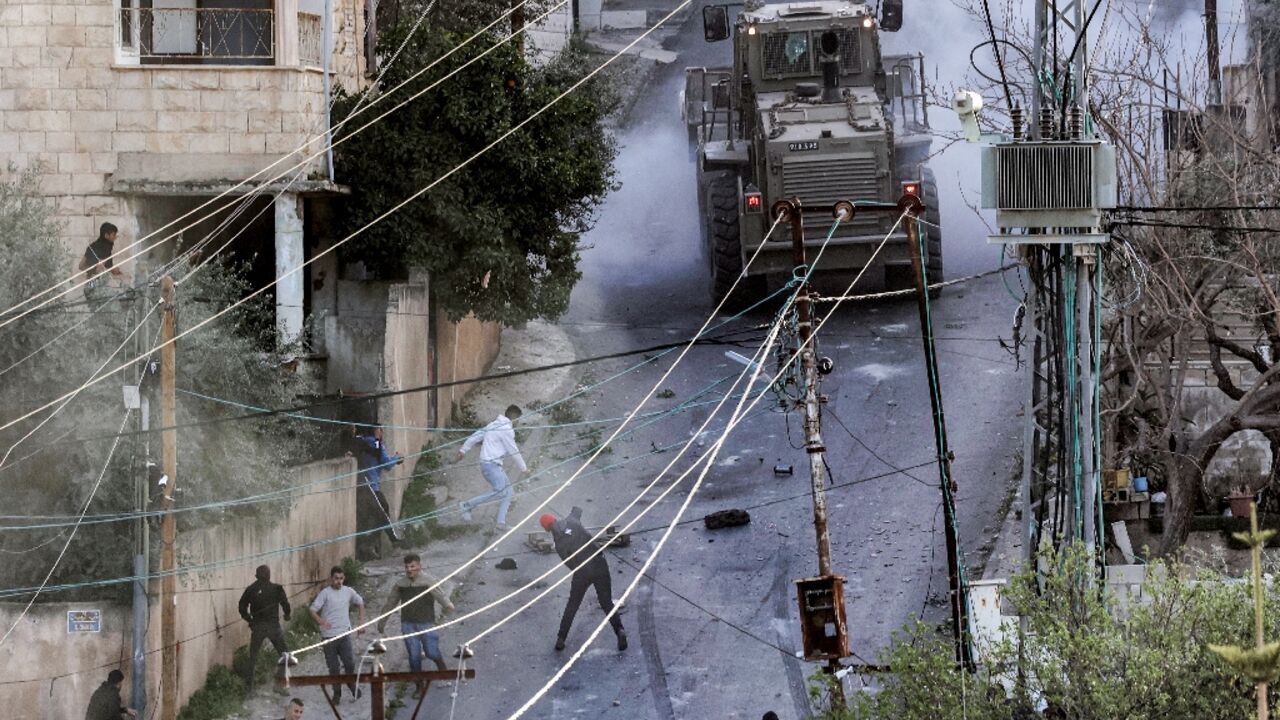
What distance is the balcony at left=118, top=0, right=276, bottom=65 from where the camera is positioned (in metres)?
21.5

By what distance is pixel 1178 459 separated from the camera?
739 inches

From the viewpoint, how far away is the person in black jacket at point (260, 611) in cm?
1689

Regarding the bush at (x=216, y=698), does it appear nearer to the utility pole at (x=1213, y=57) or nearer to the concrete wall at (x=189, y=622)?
the concrete wall at (x=189, y=622)

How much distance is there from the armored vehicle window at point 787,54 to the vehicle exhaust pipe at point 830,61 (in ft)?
0.54

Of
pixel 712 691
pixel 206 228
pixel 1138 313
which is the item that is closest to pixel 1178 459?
pixel 1138 313

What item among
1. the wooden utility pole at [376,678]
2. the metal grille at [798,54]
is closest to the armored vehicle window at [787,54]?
the metal grille at [798,54]

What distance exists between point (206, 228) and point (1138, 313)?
10150mm

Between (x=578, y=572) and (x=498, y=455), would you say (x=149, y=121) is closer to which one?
(x=498, y=455)

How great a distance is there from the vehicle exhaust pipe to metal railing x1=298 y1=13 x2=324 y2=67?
6.45 metres

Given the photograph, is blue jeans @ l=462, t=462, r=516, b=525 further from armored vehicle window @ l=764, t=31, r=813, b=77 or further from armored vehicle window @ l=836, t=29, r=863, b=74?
armored vehicle window @ l=836, t=29, r=863, b=74

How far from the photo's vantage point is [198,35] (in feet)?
72.0

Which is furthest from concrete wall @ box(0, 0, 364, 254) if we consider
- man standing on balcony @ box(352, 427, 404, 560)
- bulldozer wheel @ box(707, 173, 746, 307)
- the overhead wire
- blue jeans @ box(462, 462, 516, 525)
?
bulldozer wheel @ box(707, 173, 746, 307)

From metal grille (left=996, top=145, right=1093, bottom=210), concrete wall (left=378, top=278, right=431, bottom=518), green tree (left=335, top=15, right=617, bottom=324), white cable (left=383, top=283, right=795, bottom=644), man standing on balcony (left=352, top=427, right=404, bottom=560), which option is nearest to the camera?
metal grille (left=996, top=145, right=1093, bottom=210)

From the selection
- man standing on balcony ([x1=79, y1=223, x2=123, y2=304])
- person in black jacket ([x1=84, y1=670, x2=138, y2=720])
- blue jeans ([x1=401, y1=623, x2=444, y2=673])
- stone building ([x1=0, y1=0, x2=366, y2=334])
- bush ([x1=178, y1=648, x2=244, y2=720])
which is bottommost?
bush ([x1=178, y1=648, x2=244, y2=720])
